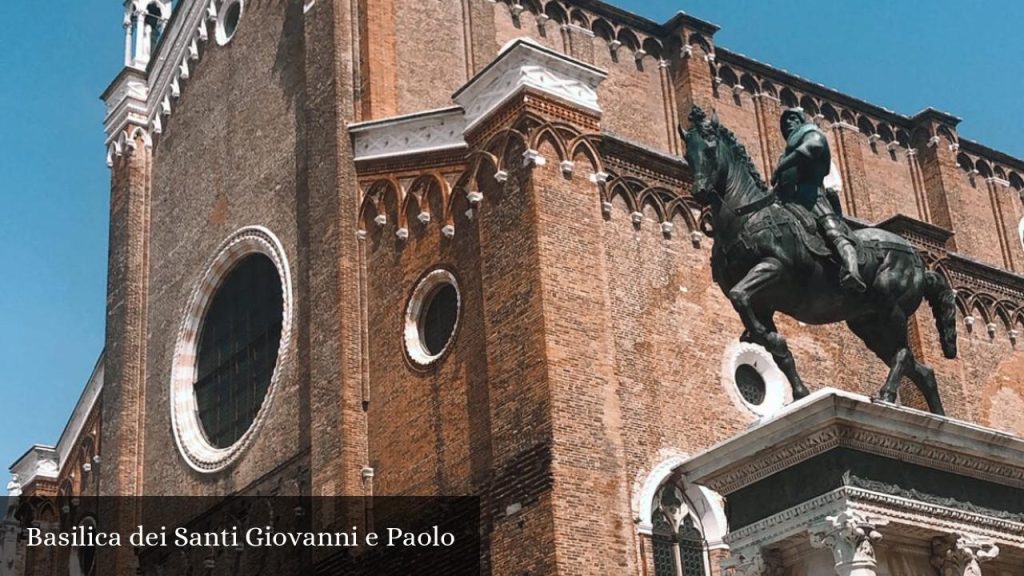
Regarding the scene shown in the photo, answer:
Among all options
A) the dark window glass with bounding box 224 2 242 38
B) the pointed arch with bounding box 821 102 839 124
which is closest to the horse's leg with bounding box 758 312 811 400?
the pointed arch with bounding box 821 102 839 124

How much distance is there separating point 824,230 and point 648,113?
464 inches

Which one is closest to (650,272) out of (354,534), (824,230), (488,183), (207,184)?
(488,183)

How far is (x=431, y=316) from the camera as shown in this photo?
17406mm

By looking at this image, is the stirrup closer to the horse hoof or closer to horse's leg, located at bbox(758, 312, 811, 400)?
horse's leg, located at bbox(758, 312, 811, 400)

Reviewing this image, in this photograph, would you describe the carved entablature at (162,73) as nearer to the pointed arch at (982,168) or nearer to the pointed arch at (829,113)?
the pointed arch at (829,113)

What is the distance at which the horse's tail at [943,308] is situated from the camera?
36.5 feet

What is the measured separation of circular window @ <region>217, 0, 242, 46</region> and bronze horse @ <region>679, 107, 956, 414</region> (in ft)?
45.5

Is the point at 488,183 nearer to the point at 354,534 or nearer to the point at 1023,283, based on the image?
the point at 354,534

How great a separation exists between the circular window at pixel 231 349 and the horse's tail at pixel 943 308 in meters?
10.2

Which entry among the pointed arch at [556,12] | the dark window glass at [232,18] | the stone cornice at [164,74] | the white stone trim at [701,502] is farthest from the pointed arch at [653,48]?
the white stone trim at [701,502]

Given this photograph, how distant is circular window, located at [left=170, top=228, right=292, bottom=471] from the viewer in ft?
66.3

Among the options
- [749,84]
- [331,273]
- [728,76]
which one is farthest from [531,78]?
[749,84]

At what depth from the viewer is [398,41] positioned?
1978 centimetres

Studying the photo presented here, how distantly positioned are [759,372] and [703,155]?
7.31m
